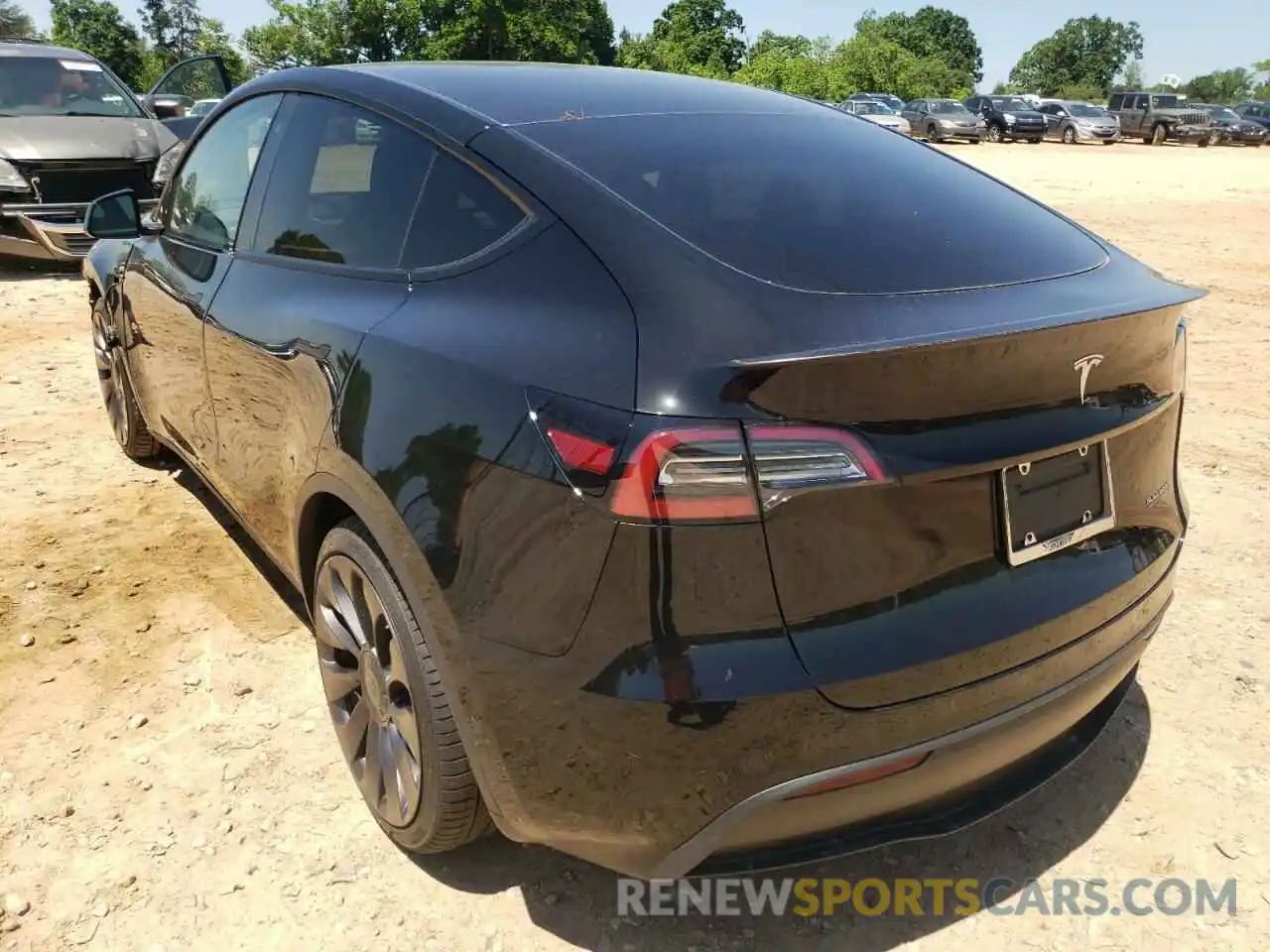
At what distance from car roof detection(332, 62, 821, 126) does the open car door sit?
7.21 metres

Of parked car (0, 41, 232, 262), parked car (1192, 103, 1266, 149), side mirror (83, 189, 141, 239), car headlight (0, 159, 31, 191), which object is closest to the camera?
side mirror (83, 189, 141, 239)

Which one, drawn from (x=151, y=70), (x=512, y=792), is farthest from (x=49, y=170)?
(x=151, y=70)

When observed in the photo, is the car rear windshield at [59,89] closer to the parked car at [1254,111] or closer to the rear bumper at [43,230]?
the rear bumper at [43,230]

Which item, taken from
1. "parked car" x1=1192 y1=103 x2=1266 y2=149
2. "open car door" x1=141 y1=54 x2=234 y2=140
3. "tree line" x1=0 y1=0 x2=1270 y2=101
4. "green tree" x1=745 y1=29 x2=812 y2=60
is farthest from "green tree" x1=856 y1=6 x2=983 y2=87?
"open car door" x1=141 y1=54 x2=234 y2=140

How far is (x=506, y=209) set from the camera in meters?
2.01

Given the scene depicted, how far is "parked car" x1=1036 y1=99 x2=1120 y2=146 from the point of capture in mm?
35000

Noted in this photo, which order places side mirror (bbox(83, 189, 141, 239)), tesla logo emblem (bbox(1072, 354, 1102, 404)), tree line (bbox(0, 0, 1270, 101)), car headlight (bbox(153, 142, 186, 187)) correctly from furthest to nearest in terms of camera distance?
tree line (bbox(0, 0, 1270, 101)), car headlight (bbox(153, 142, 186, 187)), side mirror (bbox(83, 189, 141, 239)), tesla logo emblem (bbox(1072, 354, 1102, 404))

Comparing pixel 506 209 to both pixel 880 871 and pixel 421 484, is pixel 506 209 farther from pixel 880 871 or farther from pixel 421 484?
pixel 880 871

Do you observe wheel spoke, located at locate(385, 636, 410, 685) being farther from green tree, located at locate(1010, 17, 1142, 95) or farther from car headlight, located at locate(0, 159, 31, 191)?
green tree, located at locate(1010, 17, 1142, 95)

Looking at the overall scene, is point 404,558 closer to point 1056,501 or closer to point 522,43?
point 1056,501

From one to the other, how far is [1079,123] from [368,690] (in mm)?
38759

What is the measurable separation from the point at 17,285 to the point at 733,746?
880 cm

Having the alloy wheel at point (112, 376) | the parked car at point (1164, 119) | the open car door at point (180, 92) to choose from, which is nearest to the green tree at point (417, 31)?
the parked car at point (1164, 119)

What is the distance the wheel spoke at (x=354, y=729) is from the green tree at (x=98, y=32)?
69.1 meters
